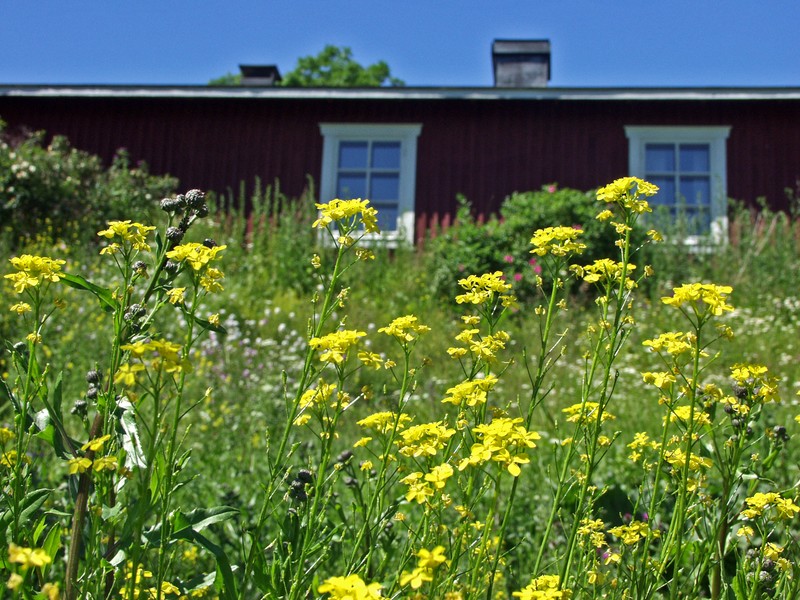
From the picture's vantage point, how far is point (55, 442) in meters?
1.55

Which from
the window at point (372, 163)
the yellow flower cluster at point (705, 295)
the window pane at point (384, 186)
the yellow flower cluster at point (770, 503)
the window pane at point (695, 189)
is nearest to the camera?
the yellow flower cluster at point (705, 295)

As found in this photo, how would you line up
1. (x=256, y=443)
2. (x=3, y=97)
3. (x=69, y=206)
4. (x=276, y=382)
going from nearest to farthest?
1. (x=256, y=443)
2. (x=276, y=382)
3. (x=69, y=206)
4. (x=3, y=97)

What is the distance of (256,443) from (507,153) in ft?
25.1

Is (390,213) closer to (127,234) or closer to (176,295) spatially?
(127,234)

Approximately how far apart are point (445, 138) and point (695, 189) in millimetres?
3344

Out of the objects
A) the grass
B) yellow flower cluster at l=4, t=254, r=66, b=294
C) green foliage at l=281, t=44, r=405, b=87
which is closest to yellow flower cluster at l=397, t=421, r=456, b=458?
the grass

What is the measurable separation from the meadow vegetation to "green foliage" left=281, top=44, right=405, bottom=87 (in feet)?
54.1

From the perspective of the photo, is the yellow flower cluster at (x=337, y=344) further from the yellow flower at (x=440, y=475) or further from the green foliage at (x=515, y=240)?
the green foliage at (x=515, y=240)

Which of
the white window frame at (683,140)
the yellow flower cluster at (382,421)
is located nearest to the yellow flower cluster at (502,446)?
the yellow flower cluster at (382,421)

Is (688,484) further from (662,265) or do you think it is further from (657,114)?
(657,114)

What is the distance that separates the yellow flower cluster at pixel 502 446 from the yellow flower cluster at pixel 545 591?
213mm

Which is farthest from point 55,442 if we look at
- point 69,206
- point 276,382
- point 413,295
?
point 69,206

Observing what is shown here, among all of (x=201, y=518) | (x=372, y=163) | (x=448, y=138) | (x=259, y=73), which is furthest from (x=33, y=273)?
(x=259, y=73)

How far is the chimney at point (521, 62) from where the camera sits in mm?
12625
